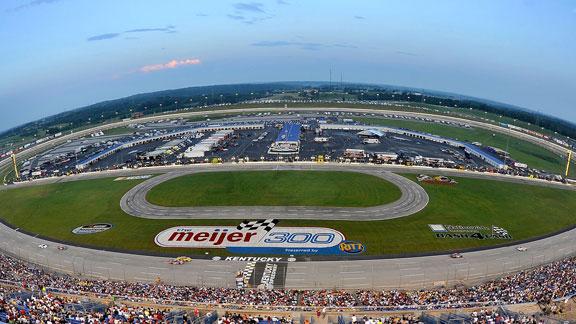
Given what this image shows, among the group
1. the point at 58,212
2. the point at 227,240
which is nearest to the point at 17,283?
the point at 227,240

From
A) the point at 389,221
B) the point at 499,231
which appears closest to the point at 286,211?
the point at 389,221

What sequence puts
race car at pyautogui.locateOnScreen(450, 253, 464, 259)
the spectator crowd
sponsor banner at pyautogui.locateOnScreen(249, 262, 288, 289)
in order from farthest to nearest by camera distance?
race car at pyautogui.locateOnScreen(450, 253, 464, 259) < sponsor banner at pyautogui.locateOnScreen(249, 262, 288, 289) < the spectator crowd

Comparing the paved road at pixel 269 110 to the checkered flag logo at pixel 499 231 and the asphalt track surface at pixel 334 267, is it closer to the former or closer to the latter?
the checkered flag logo at pixel 499 231

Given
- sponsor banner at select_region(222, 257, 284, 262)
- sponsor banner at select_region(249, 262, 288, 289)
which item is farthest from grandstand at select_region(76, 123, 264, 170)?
sponsor banner at select_region(249, 262, 288, 289)

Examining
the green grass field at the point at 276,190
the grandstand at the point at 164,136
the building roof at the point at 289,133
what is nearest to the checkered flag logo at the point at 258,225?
the green grass field at the point at 276,190

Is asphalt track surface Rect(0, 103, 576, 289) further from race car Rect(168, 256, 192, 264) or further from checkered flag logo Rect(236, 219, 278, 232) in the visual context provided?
checkered flag logo Rect(236, 219, 278, 232)

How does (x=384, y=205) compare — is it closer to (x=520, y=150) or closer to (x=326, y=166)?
(x=326, y=166)
